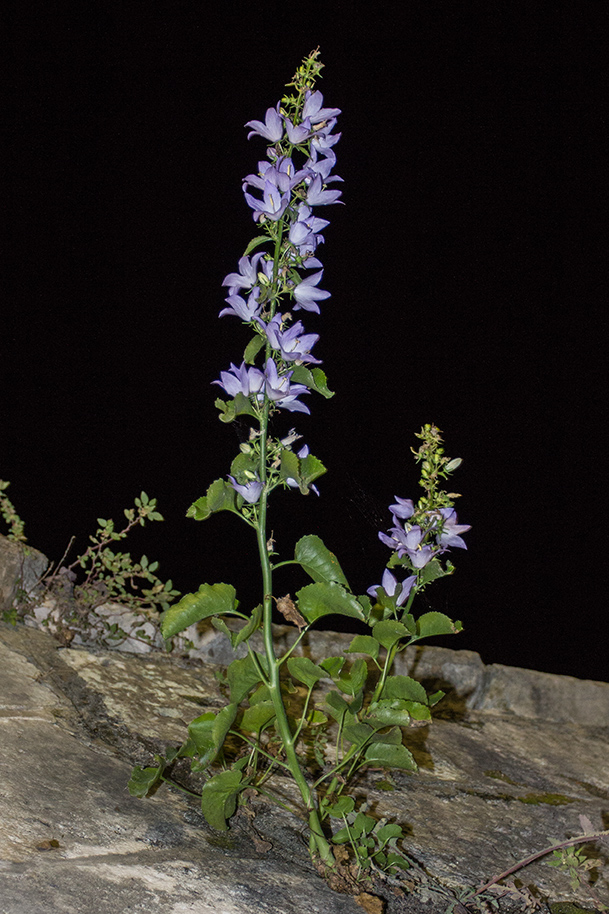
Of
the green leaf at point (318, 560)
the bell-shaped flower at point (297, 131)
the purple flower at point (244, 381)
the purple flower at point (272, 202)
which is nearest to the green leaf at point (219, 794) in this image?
the green leaf at point (318, 560)

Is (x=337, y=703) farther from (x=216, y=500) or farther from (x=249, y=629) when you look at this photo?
(x=216, y=500)

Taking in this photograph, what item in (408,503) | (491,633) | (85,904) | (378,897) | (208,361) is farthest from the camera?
(491,633)

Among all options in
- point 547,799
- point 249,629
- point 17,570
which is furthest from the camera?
point 17,570

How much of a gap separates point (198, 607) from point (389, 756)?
0.37 meters

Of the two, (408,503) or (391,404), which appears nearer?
(408,503)

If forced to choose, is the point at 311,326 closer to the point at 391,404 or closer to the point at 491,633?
the point at 391,404

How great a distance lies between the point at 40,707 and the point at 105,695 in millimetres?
207

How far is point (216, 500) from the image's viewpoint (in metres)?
1.16

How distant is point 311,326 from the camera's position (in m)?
4.00

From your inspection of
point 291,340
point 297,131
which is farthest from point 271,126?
point 291,340

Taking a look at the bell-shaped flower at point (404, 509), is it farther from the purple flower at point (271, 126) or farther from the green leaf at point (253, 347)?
the purple flower at point (271, 126)

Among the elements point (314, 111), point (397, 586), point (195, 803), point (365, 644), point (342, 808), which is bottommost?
point (195, 803)

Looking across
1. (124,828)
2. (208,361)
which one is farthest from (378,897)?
(208,361)

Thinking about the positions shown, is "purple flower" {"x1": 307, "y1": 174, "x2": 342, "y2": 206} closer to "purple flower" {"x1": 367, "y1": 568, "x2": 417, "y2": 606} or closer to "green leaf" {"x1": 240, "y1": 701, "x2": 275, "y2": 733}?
"purple flower" {"x1": 367, "y1": 568, "x2": 417, "y2": 606}
